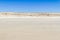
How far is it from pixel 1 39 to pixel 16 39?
1.80ft

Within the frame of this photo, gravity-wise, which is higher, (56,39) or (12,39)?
(12,39)

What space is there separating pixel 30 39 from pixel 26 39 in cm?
15

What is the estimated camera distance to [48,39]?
368 centimetres

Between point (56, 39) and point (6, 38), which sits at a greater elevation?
point (6, 38)

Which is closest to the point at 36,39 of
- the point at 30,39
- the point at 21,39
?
the point at 30,39

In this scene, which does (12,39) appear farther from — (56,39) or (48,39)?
(56,39)

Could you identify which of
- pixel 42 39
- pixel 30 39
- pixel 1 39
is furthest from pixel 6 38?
pixel 42 39

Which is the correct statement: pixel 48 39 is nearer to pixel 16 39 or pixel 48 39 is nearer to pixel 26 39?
pixel 26 39

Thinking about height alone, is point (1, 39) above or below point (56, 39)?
above

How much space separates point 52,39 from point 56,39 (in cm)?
14

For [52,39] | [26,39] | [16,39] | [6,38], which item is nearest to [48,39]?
[52,39]

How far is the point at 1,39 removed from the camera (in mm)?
3668

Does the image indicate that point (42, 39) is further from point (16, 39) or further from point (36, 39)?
point (16, 39)

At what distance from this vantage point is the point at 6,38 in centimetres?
378
